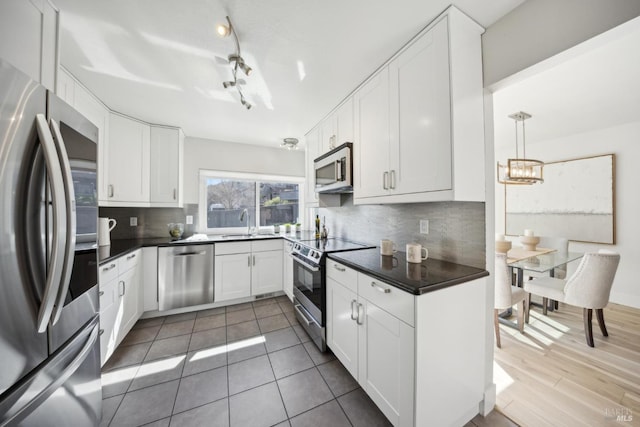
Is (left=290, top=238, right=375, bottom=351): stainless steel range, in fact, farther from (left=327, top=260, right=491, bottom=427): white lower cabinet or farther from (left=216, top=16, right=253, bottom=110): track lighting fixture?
(left=216, top=16, right=253, bottom=110): track lighting fixture

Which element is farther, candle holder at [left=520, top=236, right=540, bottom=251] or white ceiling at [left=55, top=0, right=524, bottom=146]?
candle holder at [left=520, top=236, right=540, bottom=251]

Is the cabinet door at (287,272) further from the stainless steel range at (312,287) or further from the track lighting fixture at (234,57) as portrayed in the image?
the track lighting fixture at (234,57)

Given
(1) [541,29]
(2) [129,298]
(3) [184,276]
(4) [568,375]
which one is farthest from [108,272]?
(4) [568,375]

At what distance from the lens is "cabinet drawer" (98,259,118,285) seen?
5.43 feet

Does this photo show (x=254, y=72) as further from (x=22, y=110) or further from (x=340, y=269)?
(x=340, y=269)

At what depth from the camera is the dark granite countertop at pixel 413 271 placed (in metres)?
1.14

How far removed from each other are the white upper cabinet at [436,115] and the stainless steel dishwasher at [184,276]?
236 cm

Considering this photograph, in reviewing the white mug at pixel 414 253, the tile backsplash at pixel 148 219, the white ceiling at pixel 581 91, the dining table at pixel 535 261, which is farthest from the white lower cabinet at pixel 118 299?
the dining table at pixel 535 261

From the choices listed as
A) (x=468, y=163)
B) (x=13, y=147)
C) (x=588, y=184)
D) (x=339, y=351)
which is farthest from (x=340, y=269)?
(x=588, y=184)

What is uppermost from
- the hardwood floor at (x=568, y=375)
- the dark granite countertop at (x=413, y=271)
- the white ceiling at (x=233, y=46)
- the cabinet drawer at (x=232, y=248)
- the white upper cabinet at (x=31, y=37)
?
the white ceiling at (x=233, y=46)

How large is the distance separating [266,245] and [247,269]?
40cm

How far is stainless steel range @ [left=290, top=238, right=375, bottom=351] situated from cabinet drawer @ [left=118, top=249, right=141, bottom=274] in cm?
159

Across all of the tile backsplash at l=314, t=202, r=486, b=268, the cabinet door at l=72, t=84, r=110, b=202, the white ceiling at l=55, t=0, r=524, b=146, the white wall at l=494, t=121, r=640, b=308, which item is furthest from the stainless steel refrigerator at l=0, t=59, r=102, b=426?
the white wall at l=494, t=121, r=640, b=308

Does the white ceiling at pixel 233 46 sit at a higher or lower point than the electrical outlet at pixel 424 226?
higher
